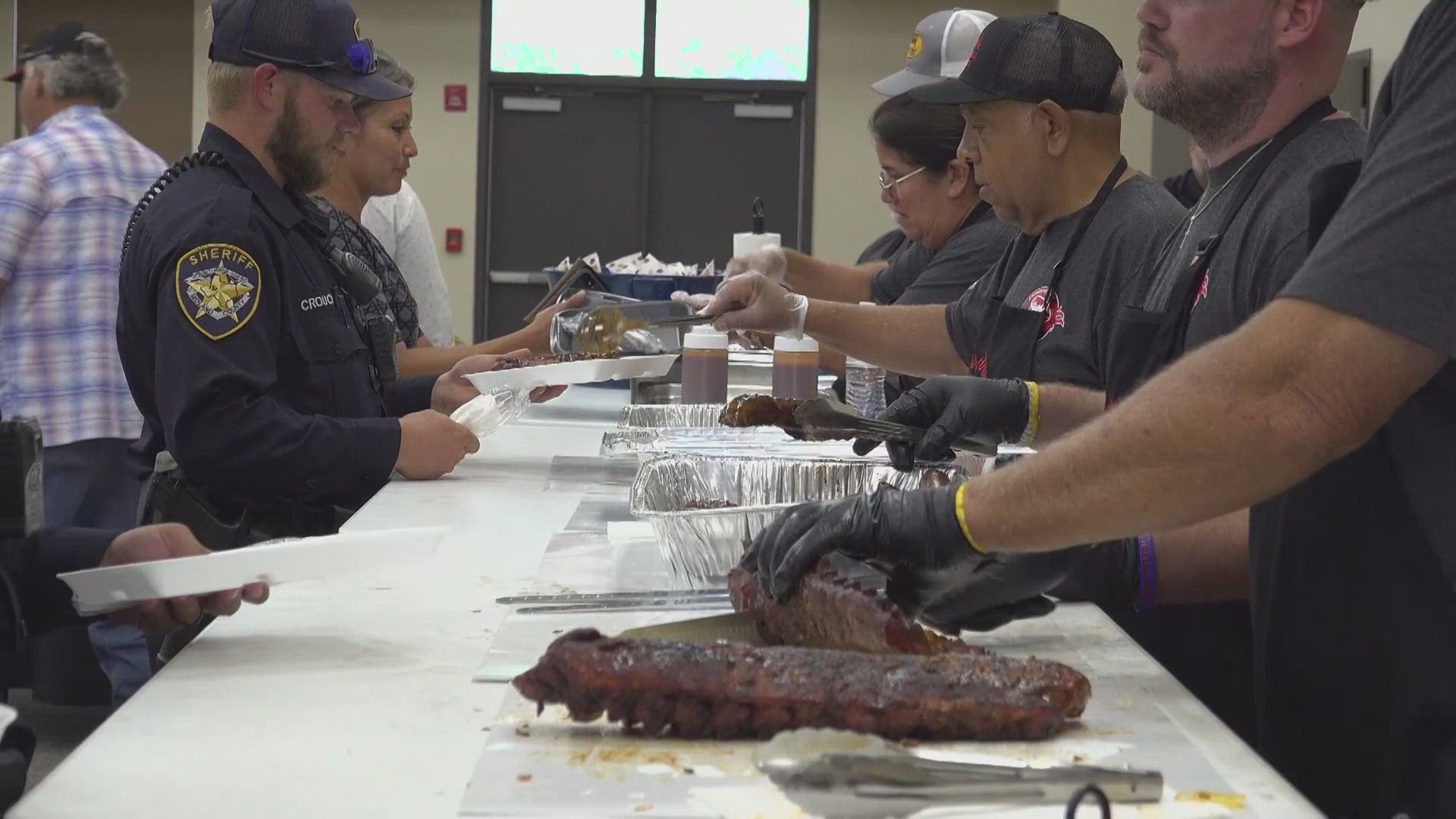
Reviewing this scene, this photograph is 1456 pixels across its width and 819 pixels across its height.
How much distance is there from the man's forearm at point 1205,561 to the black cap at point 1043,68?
3.57 feet

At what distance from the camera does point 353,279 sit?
8.55 ft

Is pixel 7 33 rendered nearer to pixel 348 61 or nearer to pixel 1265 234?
pixel 348 61

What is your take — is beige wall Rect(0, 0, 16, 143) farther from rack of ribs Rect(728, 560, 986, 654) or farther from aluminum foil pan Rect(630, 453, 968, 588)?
rack of ribs Rect(728, 560, 986, 654)

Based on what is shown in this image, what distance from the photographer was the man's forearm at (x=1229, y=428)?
117 centimetres

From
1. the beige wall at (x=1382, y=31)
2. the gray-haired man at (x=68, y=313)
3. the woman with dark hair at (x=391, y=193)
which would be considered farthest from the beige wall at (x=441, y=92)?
the woman with dark hair at (x=391, y=193)

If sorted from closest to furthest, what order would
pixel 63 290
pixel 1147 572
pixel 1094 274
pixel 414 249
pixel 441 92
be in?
pixel 1147 572, pixel 1094 274, pixel 63 290, pixel 414 249, pixel 441 92

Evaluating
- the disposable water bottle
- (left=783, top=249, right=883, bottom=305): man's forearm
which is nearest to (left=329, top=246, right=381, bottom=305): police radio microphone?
the disposable water bottle

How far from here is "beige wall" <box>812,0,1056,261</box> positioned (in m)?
8.35

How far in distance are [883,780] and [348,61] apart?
201 cm

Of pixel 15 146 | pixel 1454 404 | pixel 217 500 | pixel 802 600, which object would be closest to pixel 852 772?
pixel 802 600

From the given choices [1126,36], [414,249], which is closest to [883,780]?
[414,249]

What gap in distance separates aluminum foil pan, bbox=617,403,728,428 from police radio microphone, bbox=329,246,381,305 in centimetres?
53

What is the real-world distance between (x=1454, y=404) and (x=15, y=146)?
3.64 metres

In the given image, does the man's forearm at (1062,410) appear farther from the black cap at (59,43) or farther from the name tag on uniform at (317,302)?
the black cap at (59,43)
